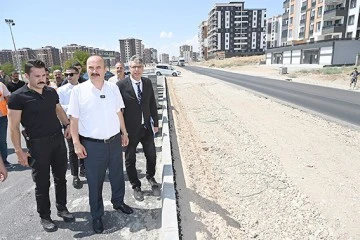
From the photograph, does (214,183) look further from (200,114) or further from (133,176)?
(200,114)

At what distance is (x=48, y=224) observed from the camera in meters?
3.20

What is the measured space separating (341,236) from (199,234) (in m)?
1.85

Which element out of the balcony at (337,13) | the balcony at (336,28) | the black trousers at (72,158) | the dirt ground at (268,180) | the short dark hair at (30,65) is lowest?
the dirt ground at (268,180)

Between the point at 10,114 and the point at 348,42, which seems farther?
the point at 348,42

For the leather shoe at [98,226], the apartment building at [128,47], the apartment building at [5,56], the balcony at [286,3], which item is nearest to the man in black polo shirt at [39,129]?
the leather shoe at [98,226]

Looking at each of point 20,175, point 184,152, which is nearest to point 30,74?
point 20,175

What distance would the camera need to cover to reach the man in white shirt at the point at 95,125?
3037mm

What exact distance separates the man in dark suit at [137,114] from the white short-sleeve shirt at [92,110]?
2.06ft

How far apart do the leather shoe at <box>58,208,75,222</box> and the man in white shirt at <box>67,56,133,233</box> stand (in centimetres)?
42

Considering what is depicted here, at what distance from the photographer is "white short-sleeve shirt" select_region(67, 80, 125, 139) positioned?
302 centimetres

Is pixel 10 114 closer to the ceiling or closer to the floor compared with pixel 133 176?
closer to the ceiling

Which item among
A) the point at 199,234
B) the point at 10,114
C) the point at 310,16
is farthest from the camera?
the point at 310,16

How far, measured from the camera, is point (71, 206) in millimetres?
3729

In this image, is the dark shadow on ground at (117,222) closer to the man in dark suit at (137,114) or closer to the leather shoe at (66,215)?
the leather shoe at (66,215)
